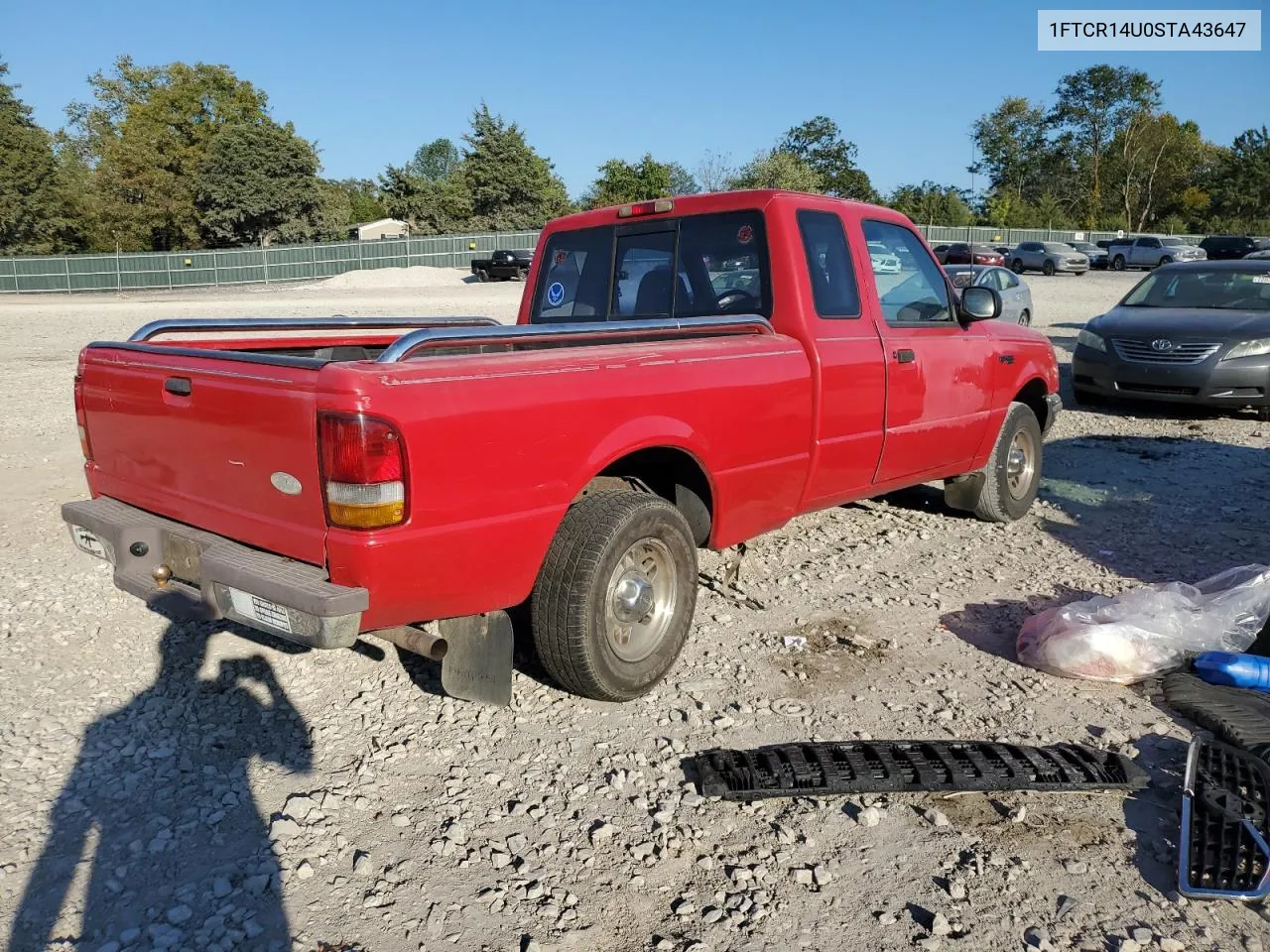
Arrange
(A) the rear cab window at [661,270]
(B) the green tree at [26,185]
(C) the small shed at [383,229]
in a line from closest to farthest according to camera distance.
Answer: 1. (A) the rear cab window at [661,270]
2. (B) the green tree at [26,185]
3. (C) the small shed at [383,229]

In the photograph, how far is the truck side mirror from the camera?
543cm

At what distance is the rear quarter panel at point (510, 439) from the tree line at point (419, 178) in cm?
4467

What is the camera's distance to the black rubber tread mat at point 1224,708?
3482mm

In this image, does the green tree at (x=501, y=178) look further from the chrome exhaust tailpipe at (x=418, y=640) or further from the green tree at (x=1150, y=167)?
the chrome exhaust tailpipe at (x=418, y=640)

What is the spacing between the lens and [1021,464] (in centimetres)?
657

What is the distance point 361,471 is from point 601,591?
3.48 ft

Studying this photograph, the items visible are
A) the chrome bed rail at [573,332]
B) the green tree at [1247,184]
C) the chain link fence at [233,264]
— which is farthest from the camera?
the green tree at [1247,184]

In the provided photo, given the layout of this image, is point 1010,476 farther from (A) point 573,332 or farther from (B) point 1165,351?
(B) point 1165,351

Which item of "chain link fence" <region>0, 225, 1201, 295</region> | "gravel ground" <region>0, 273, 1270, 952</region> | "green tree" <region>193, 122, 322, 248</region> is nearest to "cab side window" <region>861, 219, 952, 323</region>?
"gravel ground" <region>0, 273, 1270, 952</region>

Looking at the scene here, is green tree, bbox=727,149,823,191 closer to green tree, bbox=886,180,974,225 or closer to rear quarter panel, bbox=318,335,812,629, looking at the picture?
green tree, bbox=886,180,974,225

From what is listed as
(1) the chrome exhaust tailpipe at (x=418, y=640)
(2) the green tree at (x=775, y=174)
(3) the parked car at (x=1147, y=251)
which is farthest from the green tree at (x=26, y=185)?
(1) the chrome exhaust tailpipe at (x=418, y=640)

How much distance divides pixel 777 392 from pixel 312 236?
2297 inches

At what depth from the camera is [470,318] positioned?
6.02m

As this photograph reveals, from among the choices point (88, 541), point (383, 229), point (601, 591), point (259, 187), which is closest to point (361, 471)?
point (601, 591)
